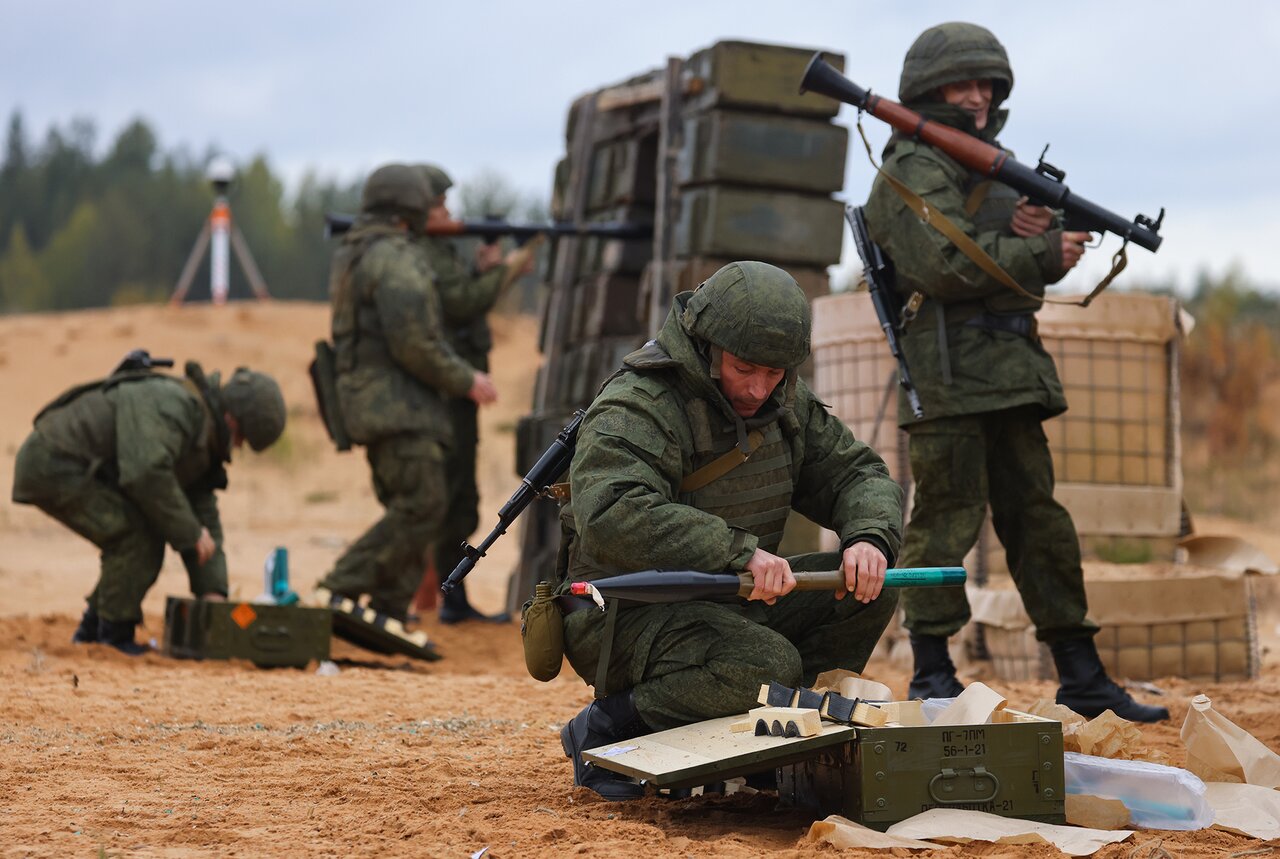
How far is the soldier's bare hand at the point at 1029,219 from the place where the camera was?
5.58 metres

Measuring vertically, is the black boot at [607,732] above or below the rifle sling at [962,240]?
below

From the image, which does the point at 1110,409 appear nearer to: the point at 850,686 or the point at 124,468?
the point at 850,686

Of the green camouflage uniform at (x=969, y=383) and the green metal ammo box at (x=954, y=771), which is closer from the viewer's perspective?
the green metal ammo box at (x=954, y=771)

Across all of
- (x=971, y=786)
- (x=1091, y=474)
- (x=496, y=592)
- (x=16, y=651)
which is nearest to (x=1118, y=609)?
(x=1091, y=474)

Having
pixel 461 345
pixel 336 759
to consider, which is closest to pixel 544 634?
pixel 336 759

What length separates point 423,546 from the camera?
8703mm

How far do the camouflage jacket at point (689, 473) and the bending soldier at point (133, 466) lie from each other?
11.8 ft

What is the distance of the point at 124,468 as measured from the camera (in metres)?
7.37

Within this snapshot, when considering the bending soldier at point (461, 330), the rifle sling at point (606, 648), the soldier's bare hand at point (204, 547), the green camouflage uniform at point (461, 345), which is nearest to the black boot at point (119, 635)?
the soldier's bare hand at point (204, 547)

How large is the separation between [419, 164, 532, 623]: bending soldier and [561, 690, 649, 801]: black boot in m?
4.77

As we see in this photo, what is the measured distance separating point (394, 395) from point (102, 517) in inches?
67.3

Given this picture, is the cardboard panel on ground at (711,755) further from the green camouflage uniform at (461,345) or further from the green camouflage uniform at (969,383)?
the green camouflage uniform at (461,345)

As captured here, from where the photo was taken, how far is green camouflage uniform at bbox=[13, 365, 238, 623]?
743cm

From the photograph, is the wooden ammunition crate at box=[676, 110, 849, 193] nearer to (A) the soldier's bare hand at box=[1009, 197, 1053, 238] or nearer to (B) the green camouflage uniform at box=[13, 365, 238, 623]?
(B) the green camouflage uniform at box=[13, 365, 238, 623]
